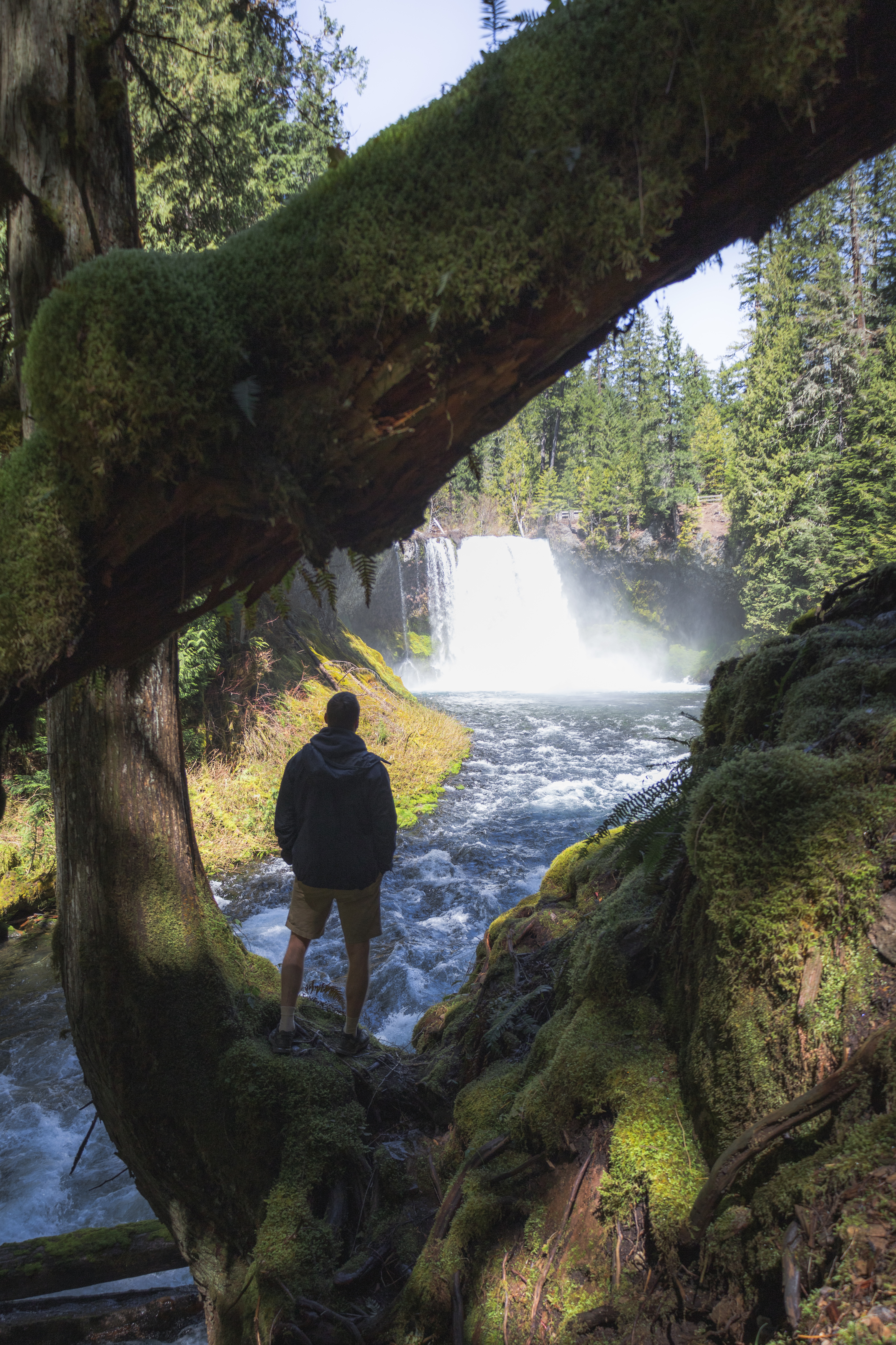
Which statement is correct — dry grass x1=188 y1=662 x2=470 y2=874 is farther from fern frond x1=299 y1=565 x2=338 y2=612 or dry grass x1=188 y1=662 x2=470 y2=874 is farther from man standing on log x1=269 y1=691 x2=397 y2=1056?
fern frond x1=299 y1=565 x2=338 y2=612

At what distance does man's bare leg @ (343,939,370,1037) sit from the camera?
3.96 m

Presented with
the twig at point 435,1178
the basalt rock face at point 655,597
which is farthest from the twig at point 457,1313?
the basalt rock face at point 655,597

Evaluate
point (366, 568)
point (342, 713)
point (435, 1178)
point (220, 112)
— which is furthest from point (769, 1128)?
point (220, 112)

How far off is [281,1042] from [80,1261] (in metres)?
1.37

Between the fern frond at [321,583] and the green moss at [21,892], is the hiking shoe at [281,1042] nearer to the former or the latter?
the fern frond at [321,583]

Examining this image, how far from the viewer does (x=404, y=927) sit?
24.9 feet

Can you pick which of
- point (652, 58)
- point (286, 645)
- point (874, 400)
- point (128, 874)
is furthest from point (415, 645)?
point (652, 58)

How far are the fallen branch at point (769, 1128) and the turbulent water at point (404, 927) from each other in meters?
2.24

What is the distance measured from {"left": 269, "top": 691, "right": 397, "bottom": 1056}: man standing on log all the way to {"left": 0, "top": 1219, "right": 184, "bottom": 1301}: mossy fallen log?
123 cm

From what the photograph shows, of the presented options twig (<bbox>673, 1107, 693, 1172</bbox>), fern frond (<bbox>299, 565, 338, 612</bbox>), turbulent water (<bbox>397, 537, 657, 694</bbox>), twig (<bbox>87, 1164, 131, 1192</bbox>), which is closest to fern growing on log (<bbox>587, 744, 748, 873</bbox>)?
twig (<bbox>673, 1107, 693, 1172</bbox>)

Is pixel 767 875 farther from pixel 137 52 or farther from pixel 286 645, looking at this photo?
pixel 286 645

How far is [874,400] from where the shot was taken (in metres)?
21.4

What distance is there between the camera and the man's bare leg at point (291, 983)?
358 cm

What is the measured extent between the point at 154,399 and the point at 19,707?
945 millimetres
